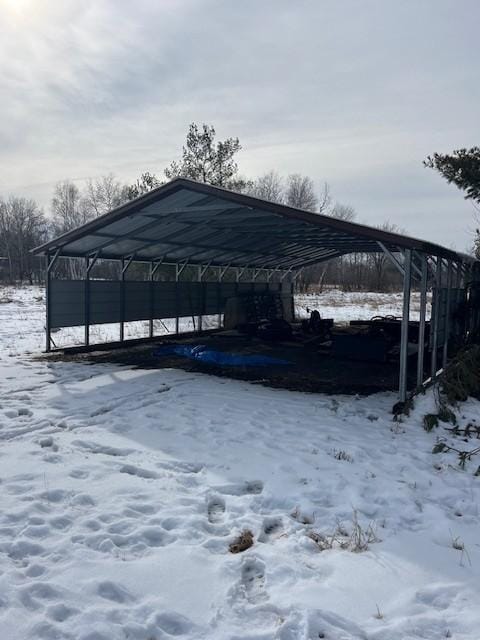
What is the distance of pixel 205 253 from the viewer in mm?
15648

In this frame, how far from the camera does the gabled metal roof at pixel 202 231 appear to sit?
26.5 ft

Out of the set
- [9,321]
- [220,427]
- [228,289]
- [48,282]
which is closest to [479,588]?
[220,427]

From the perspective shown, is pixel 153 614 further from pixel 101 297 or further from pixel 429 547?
pixel 101 297

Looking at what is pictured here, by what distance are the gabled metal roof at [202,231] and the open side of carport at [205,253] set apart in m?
0.02

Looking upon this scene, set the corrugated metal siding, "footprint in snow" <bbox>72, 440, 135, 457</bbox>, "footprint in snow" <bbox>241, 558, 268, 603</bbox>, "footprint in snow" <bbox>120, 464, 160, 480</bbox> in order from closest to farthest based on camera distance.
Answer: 1. "footprint in snow" <bbox>241, 558, 268, 603</bbox>
2. "footprint in snow" <bbox>120, 464, 160, 480</bbox>
3. "footprint in snow" <bbox>72, 440, 135, 457</bbox>
4. the corrugated metal siding

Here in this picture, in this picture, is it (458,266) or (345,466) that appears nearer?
(345,466)

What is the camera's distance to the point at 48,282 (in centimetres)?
1116

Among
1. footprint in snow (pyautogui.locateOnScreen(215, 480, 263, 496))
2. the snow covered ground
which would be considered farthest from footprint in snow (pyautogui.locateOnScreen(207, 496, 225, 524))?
footprint in snow (pyautogui.locateOnScreen(215, 480, 263, 496))

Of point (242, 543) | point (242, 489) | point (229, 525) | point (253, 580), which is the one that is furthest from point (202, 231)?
point (253, 580)

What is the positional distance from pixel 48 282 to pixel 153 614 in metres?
9.56

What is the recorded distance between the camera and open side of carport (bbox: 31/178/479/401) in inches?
311

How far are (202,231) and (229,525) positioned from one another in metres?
9.42

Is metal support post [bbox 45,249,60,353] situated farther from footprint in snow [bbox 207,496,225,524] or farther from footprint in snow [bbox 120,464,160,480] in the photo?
footprint in snow [bbox 207,496,225,524]

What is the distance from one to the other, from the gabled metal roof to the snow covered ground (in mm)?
3155
